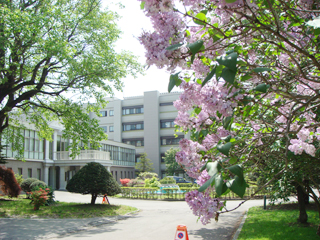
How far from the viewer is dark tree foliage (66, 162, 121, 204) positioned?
1738 cm

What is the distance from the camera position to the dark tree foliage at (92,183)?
17.4m

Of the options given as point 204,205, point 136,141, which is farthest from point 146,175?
point 204,205

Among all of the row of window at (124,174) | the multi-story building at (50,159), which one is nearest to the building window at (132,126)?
the row of window at (124,174)

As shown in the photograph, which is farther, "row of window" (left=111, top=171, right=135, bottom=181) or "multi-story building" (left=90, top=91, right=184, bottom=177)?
"multi-story building" (left=90, top=91, right=184, bottom=177)

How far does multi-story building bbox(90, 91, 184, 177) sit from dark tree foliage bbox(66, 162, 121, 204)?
36.0 meters

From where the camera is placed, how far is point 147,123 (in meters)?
57.2

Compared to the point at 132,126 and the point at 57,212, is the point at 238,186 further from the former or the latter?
the point at 132,126

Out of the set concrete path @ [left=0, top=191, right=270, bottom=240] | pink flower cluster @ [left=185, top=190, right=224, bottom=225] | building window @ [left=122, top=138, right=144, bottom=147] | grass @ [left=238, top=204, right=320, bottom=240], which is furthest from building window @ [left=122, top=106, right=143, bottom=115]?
pink flower cluster @ [left=185, top=190, right=224, bottom=225]

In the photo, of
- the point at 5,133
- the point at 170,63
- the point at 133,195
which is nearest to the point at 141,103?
the point at 133,195

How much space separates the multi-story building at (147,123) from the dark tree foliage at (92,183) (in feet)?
118

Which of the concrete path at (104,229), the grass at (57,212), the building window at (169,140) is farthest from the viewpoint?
the building window at (169,140)

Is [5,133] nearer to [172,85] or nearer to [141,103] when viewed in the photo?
[172,85]

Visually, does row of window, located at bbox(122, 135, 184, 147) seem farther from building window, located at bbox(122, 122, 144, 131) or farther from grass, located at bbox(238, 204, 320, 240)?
grass, located at bbox(238, 204, 320, 240)

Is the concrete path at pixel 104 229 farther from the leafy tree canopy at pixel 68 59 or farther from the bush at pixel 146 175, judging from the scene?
the bush at pixel 146 175
